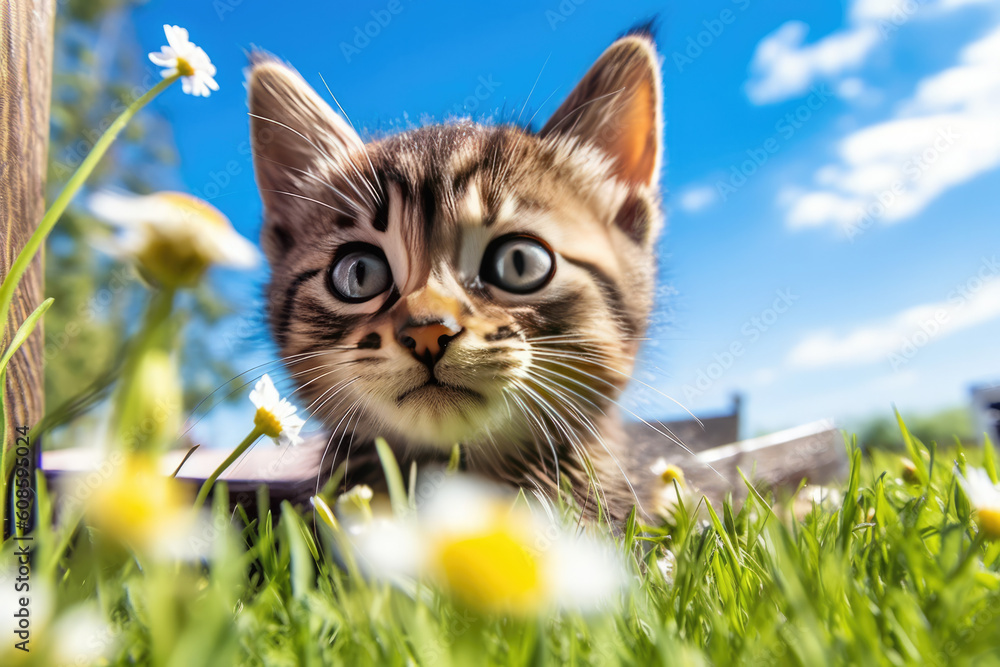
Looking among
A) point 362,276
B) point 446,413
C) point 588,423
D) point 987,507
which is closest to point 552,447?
point 588,423

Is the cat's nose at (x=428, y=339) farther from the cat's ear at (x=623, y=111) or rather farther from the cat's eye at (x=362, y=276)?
the cat's ear at (x=623, y=111)

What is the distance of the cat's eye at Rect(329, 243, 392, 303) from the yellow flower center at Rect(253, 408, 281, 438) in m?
0.40

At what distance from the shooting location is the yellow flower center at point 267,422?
60 cm

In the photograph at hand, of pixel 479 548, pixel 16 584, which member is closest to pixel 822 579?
pixel 479 548

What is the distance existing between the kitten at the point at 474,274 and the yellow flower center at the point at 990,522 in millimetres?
474

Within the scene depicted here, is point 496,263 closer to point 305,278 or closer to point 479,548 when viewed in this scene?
point 305,278

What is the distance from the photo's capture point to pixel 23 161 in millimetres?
782

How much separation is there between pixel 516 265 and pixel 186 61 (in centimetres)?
55

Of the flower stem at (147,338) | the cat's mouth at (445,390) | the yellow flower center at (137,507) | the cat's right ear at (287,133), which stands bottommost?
the cat's mouth at (445,390)

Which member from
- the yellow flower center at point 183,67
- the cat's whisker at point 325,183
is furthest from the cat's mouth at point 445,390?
the yellow flower center at point 183,67

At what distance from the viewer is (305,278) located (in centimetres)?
106

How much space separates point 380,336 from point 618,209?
594 millimetres

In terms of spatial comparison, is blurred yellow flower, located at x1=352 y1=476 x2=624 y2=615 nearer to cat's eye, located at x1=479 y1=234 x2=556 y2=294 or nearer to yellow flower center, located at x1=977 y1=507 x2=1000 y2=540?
yellow flower center, located at x1=977 y1=507 x2=1000 y2=540

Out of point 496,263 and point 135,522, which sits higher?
point 496,263
